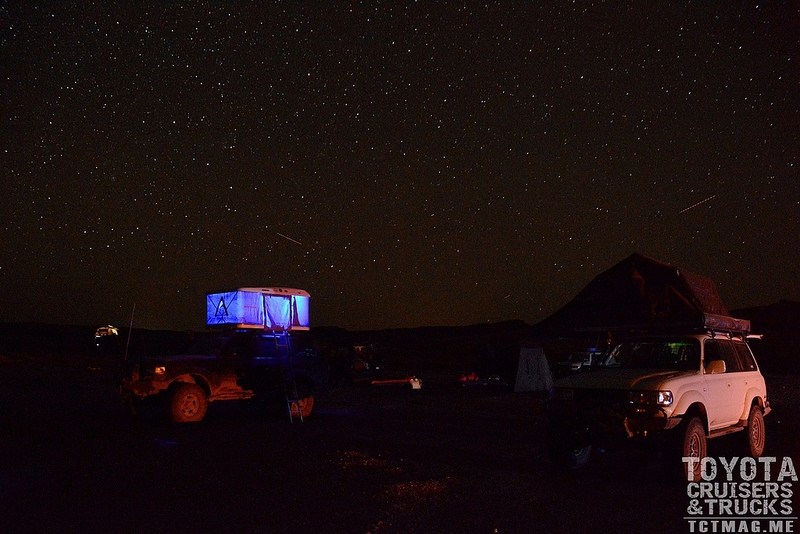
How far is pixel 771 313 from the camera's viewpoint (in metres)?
72.6

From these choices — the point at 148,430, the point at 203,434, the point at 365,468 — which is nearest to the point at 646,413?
the point at 365,468

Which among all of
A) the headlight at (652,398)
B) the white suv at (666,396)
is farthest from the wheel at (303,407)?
the headlight at (652,398)

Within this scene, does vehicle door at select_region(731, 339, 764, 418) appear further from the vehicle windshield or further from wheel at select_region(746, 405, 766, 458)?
the vehicle windshield

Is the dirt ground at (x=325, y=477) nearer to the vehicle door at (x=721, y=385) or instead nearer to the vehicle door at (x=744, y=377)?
the vehicle door at (x=744, y=377)

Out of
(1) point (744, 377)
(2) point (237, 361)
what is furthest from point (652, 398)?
(2) point (237, 361)

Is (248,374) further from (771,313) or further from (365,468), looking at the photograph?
(771,313)

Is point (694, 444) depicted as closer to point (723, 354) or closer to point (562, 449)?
point (562, 449)

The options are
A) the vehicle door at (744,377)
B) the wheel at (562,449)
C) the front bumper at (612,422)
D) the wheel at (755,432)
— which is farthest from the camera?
the wheel at (755,432)

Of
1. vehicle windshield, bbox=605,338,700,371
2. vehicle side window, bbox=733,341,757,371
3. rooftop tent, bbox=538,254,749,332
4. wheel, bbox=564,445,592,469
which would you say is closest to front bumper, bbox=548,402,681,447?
wheel, bbox=564,445,592,469

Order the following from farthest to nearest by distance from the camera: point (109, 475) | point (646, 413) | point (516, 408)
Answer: point (516, 408) < point (109, 475) < point (646, 413)

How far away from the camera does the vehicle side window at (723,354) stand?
9265mm

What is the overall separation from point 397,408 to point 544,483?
9183mm

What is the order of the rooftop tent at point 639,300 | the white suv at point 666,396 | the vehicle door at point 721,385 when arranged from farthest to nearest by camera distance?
1. the rooftop tent at point 639,300
2. the vehicle door at point 721,385
3. the white suv at point 666,396

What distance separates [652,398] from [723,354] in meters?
2.46
